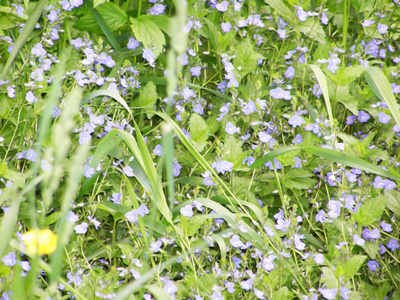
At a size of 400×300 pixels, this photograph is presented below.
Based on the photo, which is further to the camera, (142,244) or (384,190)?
(384,190)

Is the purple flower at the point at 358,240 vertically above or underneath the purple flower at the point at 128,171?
underneath

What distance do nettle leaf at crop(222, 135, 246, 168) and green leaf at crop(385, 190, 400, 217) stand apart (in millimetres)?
616

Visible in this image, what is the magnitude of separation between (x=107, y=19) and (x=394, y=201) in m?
1.51

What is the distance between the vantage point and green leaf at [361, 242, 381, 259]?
1772 mm

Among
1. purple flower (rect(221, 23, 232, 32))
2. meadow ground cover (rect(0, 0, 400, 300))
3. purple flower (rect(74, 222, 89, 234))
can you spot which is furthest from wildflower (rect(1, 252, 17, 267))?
purple flower (rect(221, 23, 232, 32))

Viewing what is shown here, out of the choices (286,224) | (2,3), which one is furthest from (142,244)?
(2,3)

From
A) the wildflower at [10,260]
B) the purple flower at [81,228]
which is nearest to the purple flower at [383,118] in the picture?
the purple flower at [81,228]

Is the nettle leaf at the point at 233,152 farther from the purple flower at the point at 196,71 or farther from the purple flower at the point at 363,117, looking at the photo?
the purple flower at the point at 363,117

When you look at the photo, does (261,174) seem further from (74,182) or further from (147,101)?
(74,182)

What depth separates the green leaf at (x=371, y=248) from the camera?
177cm

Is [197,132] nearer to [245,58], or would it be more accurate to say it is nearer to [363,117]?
[245,58]

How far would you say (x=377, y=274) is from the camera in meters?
1.79

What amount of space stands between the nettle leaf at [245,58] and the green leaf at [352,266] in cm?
100

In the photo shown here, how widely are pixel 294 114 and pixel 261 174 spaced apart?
30 cm
